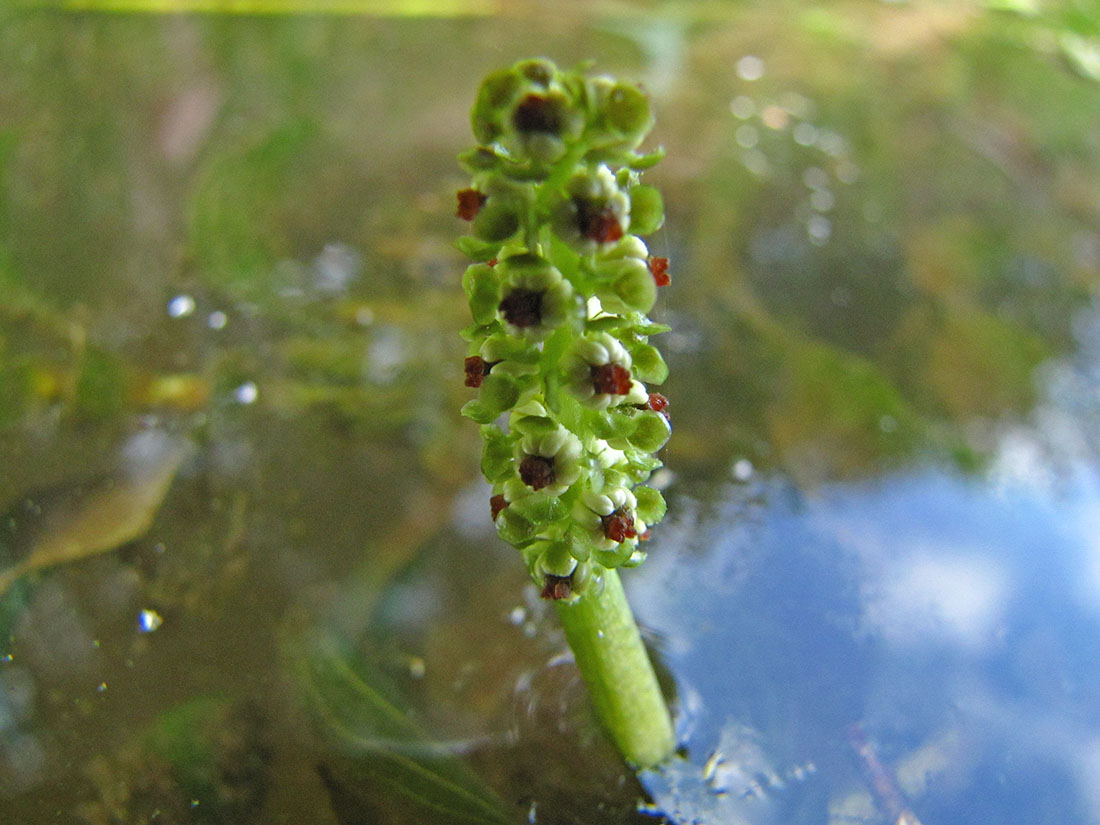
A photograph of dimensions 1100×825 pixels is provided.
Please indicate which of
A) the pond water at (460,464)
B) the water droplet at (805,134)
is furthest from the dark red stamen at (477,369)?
the water droplet at (805,134)

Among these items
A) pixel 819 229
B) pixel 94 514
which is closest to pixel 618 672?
pixel 94 514

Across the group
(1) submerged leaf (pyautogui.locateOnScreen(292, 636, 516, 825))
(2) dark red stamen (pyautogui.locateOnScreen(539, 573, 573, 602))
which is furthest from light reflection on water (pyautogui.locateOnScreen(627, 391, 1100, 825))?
(2) dark red stamen (pyautogui.locateOnScreen(539, 573, 573, 602))

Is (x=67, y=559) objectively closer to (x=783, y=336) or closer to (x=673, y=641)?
(x=673, y=641)

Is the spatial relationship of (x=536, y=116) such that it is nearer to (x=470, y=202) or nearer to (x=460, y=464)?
(x=470, y=202)

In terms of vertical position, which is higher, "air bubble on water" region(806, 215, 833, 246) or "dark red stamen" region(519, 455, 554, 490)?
"dark red stamen" region(519, 455, 554, 490)

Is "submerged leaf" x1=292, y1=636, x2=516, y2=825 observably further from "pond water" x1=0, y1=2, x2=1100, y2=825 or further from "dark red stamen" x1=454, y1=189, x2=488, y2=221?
"dark red stamen" x1=454, y1=189, x2=488, y2=221

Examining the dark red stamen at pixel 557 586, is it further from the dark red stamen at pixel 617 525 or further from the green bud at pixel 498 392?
the green bud at pixel 498 392
